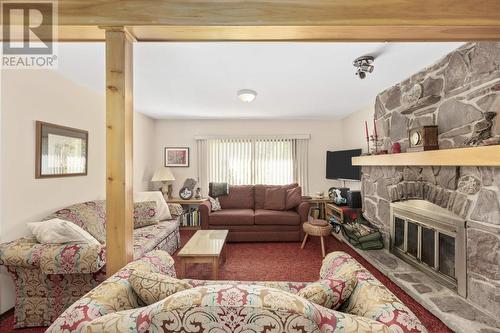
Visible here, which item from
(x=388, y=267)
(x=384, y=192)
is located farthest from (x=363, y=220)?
(x=388, y=267)

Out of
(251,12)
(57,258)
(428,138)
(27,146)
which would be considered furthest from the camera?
(428,138)

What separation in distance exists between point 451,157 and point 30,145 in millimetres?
3859

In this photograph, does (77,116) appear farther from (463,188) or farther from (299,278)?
(463,188)

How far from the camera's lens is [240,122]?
209 inches

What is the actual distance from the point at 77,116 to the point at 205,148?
260 centimetres

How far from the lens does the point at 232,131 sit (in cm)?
530

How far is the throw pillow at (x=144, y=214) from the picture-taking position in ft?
10.6

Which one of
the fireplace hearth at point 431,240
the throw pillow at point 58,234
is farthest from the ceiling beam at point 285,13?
the fireplace hearth at point 431,240

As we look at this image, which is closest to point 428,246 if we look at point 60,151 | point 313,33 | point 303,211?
point 303,211

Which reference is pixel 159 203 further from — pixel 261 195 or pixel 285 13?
pixel 285 13

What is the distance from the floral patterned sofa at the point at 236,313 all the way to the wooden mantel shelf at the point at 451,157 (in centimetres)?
144

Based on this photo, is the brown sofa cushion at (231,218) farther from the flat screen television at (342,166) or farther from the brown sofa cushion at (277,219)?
the flat screen television at (342,166)

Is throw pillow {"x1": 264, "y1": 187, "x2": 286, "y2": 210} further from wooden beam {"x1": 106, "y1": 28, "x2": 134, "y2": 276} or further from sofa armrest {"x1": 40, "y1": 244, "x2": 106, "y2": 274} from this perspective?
wooden beam {"x1": 106, "y1": 28, "x2": 134, "y2": 276}

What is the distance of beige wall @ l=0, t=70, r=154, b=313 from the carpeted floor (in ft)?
2.82
